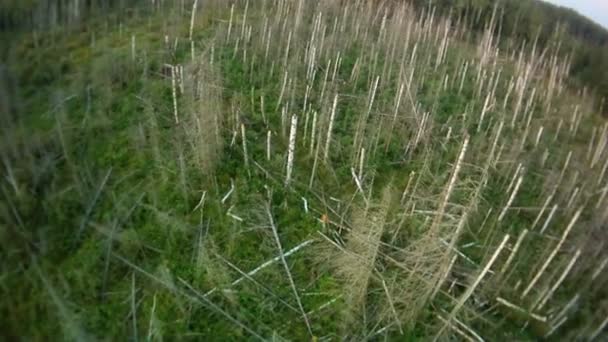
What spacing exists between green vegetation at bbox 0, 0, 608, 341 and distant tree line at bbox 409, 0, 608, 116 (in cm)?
205

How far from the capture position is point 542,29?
7855 mm

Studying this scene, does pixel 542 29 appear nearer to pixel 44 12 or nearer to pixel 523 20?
pixel 523 20

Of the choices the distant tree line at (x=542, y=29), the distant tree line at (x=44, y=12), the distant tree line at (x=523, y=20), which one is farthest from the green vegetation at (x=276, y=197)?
the distant tree line at (x=542, y=29)

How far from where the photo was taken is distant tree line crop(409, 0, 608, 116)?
696 centimetres

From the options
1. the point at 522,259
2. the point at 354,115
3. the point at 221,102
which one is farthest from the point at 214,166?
the point at 522,259

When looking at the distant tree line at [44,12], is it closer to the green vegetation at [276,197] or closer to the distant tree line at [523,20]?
the distant tree line at [523,20]

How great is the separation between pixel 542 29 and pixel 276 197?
20.8ft

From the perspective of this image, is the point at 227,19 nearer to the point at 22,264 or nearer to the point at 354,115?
the point at 354,115

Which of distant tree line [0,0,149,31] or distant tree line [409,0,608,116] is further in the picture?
distant tree line [409,0,608,116]

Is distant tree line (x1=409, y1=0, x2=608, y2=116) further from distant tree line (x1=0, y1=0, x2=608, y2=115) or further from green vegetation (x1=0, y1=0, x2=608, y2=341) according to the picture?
green vegetation (x1=0, y1=0, x2=608, y2=341)

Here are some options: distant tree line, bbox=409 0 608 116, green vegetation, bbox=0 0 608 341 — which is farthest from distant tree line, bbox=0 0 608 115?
green vegetation, bbox=0 0 608 341

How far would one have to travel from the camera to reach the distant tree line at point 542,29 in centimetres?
696

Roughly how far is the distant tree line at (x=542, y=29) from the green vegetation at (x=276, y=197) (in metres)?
2.05

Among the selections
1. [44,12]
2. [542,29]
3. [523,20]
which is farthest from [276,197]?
[542,29]
